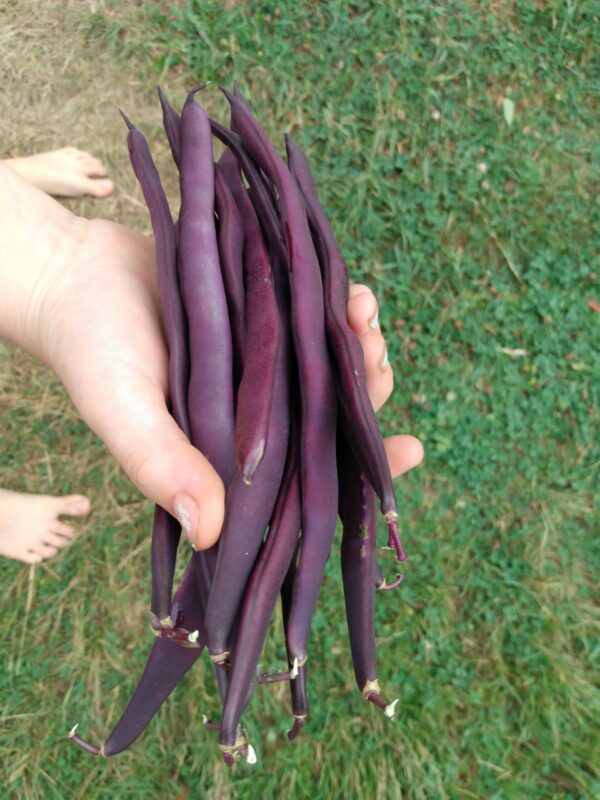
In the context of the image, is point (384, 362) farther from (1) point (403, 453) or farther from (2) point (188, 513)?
(2) point (188, 513)

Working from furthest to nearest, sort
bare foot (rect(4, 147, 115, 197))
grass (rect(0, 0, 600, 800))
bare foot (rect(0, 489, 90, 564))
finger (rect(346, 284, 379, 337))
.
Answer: bare foot (rect(4, 147, 115, 197))
bare foot (rect(0, 489, 90, 564))
grass (rect(0, 0, 600, 800))
finger (rect(346, 284, 379, 337))

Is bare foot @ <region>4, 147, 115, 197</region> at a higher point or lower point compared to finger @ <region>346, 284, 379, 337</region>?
lower

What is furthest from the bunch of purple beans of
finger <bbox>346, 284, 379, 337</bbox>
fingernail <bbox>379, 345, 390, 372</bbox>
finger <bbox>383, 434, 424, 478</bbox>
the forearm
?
the forearm

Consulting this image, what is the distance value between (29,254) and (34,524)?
1.38 m

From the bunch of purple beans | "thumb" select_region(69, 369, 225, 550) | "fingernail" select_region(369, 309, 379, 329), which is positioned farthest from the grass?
"thumb" select_region(69, 369, 225, 550)

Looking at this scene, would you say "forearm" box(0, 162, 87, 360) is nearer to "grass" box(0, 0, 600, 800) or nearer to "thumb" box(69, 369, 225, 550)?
"thumb" box(69, 369, 225, 550)

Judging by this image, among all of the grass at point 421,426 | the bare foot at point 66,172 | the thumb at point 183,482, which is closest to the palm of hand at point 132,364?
the thumb at point 183,482

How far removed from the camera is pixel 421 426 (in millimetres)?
3105

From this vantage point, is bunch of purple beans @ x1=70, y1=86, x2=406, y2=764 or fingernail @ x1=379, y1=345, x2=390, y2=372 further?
fingernail @ x1=379, y1=345, x2=390, y2=372

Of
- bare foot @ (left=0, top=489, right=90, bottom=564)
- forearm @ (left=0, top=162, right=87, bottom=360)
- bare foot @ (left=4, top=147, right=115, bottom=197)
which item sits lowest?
bare foot @ (left=0, top=489, right=90, bottom=564)

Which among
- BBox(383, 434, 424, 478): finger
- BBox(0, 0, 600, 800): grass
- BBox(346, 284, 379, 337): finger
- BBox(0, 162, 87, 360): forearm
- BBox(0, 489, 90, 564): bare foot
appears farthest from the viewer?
BBox(0, 489, 90, 564): bare foot

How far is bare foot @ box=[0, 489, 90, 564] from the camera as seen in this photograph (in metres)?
2.97

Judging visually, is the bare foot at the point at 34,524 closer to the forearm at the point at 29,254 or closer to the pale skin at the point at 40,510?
the pale skin at the point at 40,510

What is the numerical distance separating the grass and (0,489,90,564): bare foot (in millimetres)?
102
